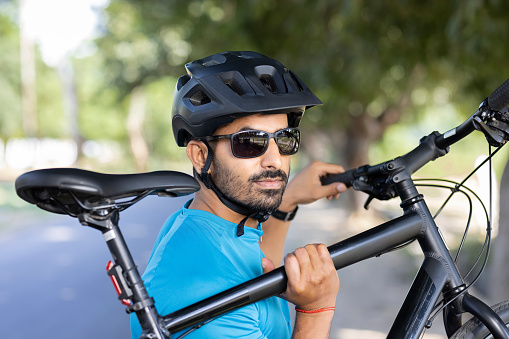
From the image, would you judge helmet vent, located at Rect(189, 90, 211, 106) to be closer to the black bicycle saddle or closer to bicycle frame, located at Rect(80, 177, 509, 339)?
the black bicycle saddle

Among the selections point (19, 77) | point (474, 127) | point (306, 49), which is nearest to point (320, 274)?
point (474, 127)

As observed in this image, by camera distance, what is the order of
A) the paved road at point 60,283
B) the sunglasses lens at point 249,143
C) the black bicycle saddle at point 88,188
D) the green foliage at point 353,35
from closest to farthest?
the black bicycle saddle at point 88,188 < the sunglasses lens at point 249,143 < the green foliage at point 353,35 < the paved road at point 60,283

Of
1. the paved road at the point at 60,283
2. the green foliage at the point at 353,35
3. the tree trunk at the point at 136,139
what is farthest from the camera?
the tree trunk at the point at 136,139

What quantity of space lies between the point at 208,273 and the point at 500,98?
3.62 ft

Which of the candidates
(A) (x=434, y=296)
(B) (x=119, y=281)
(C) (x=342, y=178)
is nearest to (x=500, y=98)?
(A) (x=434, y=296)

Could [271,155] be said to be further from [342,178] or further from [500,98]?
[500,98]

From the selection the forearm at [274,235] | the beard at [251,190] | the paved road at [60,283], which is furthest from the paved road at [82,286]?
the beard at [251,190]

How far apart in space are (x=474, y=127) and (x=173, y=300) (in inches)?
47.0

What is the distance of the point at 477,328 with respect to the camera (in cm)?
185

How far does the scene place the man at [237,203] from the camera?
162 cm

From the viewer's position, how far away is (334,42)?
6.27 m

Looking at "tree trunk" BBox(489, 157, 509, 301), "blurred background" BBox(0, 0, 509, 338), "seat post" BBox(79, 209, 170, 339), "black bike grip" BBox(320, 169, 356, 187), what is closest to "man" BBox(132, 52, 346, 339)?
"seat post" BBox(79, 209, 170, 339)

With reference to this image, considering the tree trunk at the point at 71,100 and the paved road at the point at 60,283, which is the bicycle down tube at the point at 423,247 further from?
the tree trunk at the point at 71,100

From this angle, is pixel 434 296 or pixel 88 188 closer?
pixel 88 188
